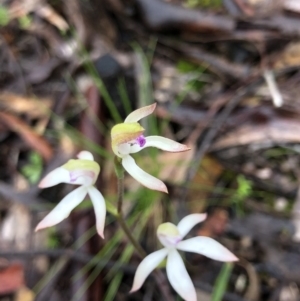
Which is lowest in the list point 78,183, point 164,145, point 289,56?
point 289,56

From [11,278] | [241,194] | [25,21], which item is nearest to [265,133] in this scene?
[241,194]

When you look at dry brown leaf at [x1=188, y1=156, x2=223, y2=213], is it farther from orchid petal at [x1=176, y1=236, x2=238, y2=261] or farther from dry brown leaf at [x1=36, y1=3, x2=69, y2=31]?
dry brown leaf at [x1=36, y1=3, x2=69, y2=31]

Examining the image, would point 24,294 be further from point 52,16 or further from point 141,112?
point 52,16

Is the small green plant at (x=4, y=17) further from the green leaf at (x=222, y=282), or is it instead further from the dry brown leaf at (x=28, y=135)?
the green leaf at (x=222, y=282)

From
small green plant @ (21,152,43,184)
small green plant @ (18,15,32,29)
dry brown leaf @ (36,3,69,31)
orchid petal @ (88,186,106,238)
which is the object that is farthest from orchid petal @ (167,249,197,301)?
small green plant @ (18,15,32,29)

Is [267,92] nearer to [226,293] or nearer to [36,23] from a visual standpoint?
[226,293]
